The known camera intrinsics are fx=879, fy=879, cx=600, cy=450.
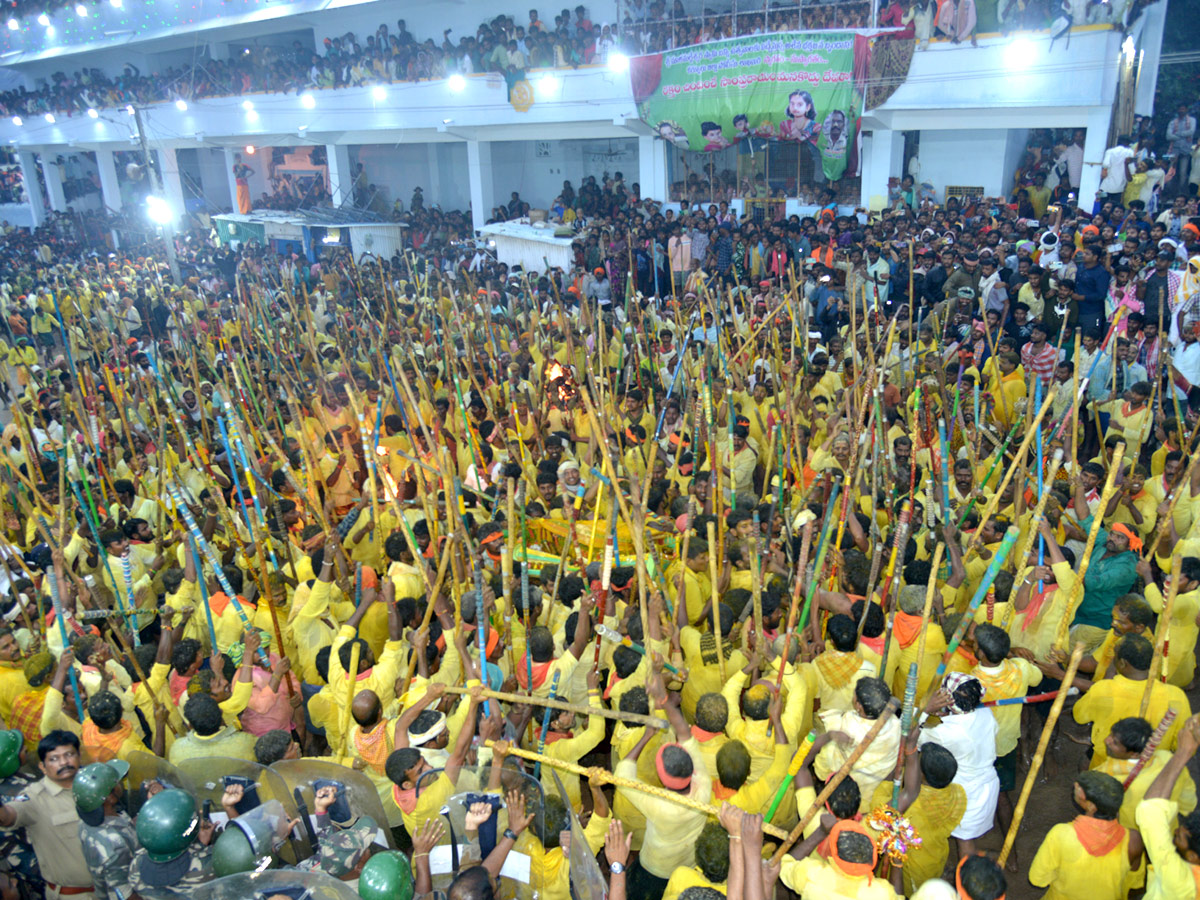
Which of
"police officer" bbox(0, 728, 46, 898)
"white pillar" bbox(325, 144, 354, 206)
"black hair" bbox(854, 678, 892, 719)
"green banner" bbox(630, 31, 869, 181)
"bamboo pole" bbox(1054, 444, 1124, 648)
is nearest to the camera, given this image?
"black hair" bbox(854, 678, 892, 719)

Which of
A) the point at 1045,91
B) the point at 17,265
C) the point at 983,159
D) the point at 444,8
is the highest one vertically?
the point at 444,8

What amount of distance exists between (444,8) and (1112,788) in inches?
878

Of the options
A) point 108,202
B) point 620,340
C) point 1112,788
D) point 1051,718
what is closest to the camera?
point 1112,788

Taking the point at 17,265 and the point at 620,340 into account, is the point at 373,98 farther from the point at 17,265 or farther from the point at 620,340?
the point at 620,340

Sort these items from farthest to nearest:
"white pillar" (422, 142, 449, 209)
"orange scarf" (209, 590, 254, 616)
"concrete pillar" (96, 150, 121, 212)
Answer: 1. "concrete pillar" (96, 150, 121, 212)
2. "white pillar" (422, 142, 449, 209)
3. "orange scarf" (209, 590, 254, 616)

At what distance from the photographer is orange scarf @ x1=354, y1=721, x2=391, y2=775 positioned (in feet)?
10.7

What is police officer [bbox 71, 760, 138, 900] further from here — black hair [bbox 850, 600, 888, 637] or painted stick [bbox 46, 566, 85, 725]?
black hair [bbox 850, 600, 888, 637]

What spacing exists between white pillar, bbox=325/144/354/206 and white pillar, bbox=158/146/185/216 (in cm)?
706

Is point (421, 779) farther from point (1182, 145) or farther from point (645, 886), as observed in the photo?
point (1182, 145)

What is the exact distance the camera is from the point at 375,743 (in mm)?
3252

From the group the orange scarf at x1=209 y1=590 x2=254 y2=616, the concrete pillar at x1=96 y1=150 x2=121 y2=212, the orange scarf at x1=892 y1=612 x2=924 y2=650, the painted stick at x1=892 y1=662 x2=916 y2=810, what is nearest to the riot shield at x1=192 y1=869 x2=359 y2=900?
the painted stick at x1=892 y1=662 x2=916 y2=810

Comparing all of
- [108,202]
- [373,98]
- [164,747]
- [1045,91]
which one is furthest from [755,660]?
[108,202]

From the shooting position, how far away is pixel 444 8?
21000 millimetres

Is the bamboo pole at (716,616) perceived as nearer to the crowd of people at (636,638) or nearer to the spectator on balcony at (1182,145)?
the crowd of people at (636,638)
